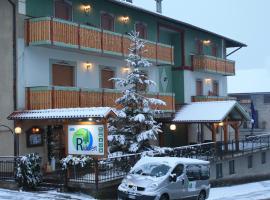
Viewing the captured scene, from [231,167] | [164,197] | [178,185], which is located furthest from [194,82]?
[164,197]

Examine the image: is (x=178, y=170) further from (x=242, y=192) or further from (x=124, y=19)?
(x=124, y=19)

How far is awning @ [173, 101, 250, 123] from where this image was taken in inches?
1313

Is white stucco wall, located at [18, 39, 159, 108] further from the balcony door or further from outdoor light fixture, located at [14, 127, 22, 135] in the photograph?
outdoor light fixture, located at [14, 127, 22, 135]

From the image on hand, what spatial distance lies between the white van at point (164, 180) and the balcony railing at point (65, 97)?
5765mm

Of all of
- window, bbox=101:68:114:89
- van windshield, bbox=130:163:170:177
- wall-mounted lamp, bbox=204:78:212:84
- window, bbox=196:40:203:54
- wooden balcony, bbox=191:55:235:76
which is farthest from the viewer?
wall-mounted lamp, bbox=204:78:212:84

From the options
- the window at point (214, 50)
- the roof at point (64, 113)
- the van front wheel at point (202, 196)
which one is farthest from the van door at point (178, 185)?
the window at point (214, 50)

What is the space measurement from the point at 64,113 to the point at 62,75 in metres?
4.95

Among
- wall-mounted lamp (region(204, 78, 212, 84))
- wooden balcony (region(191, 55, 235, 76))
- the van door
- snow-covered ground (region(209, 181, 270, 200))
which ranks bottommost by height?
snow-covered ground (region(209, 181, 270, 200))

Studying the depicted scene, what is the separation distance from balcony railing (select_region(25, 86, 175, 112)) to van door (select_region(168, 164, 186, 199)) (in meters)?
7.02

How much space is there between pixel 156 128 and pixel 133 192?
263 inches

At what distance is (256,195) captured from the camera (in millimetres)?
27766

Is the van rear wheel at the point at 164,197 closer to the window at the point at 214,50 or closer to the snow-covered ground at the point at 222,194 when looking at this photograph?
the snow-covered ground at the point at 222,194

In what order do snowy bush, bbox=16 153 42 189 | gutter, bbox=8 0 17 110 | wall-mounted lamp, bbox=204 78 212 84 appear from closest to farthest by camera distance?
snowy bush, bbox=16 153 42 189 < gutter, bbox=8 0 17 110 < wall-mounted lamp, bbox=204 78 212 84

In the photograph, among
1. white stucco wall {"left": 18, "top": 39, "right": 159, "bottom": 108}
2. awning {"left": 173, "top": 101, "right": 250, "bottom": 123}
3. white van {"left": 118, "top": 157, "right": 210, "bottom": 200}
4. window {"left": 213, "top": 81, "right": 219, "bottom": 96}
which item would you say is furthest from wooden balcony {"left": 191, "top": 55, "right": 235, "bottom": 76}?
white van {"left": 118, "top": 157, "right": 210, "bottom": 200}
